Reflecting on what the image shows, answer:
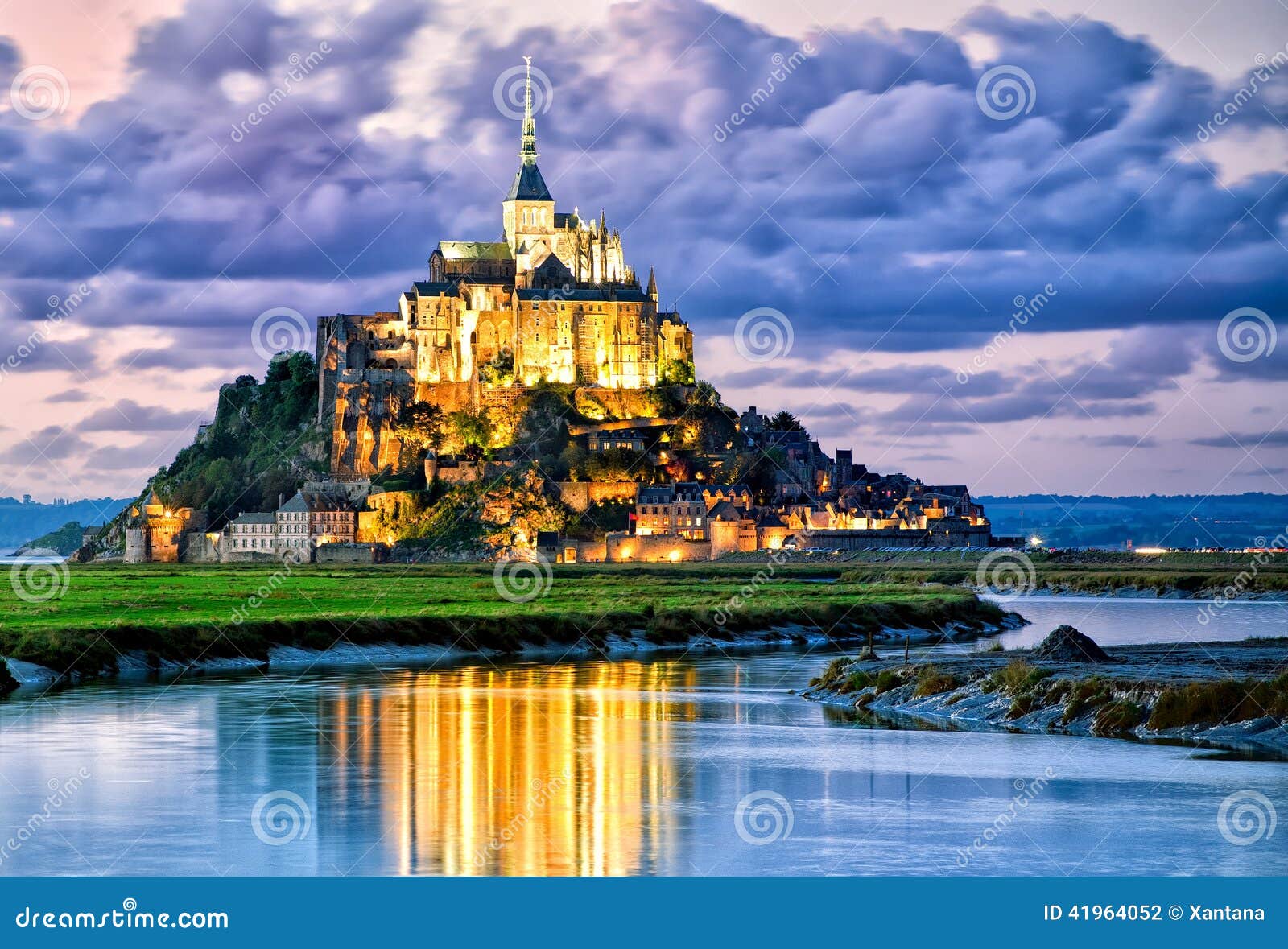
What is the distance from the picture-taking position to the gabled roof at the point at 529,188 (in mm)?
149875

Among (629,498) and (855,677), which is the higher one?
(629,498)

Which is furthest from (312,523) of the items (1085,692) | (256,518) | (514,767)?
(514,767)

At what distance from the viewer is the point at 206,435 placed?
15188cm

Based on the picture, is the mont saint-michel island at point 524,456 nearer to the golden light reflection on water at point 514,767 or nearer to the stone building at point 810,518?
the stone building at point 810,518

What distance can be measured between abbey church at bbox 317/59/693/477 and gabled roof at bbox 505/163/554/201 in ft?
34.4

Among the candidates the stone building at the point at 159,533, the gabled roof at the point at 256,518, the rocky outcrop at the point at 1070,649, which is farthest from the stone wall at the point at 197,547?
the rocky outcrop at the point at 1070,649

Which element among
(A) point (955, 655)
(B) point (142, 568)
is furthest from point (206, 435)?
(A) point (955, 655)

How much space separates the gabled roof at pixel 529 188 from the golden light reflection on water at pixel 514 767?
10731 cm

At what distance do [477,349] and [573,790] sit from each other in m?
110

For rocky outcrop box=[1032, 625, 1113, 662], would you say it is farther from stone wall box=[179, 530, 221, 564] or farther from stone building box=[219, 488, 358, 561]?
stone wall box=[179, 530, 221, 564]

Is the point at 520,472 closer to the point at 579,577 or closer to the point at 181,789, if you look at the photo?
the point at 579,577

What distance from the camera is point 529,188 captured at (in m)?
151

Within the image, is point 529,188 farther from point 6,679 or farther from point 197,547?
point 6,679

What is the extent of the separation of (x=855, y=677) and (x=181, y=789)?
59.0ft
